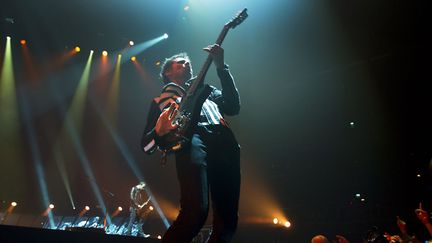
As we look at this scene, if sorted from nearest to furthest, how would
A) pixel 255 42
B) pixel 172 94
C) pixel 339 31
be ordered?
1. pixel 172 94
2. pixel 339 31
3. pixel 255 42

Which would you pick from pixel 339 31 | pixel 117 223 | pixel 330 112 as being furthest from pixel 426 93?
pixel 117 223

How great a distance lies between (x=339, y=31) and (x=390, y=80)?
2.70m

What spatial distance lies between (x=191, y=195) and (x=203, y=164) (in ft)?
0.62

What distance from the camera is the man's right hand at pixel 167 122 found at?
1.88 meters

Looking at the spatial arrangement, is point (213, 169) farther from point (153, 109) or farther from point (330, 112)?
point (330, 112)

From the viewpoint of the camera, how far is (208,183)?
187 centimetres

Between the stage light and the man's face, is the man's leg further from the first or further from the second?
the stage light

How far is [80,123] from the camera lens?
1273 cm

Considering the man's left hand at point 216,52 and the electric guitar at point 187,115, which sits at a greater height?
the man's left hand at point 216,52

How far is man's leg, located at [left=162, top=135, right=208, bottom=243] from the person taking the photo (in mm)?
1662

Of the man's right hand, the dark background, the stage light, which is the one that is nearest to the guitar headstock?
the man's right hand

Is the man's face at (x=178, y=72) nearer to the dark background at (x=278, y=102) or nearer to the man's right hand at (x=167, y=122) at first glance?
the man's right hand at (x=167, y=122)

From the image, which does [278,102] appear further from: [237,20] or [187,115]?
[187,115]

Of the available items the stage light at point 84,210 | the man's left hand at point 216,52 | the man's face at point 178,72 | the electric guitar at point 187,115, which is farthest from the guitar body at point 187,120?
the stage light at point 84,210
